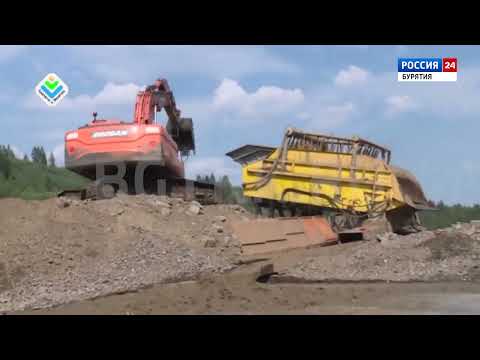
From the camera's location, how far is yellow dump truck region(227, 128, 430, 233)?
39.4 ft

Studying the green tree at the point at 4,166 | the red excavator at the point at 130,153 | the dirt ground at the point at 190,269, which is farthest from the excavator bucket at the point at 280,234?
→ the green tree at the point at 4,166

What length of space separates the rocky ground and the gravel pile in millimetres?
1634

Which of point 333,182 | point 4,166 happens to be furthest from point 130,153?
point 4,166

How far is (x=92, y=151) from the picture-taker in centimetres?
1256

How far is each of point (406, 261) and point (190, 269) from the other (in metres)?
3.14

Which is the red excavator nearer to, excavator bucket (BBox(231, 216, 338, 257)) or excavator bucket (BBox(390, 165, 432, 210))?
excavator bucket (BBox(231, 216, 338, 257))

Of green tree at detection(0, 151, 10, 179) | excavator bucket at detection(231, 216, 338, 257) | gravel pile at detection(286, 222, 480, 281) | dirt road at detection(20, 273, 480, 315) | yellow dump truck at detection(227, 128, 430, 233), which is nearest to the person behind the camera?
dirt road at detection(20, 273, 480, 315)

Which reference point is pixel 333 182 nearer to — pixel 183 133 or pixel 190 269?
pixel 190 269

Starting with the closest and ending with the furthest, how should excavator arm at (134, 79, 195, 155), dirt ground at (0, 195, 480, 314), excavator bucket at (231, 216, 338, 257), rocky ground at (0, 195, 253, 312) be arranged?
dirt ground at (0, 195, 480, 314), rocky ground at (0, 195, 253, 312), excavator bucket at (231, 216, 338, 257), excavator arm at (134, 79, 195, 155)

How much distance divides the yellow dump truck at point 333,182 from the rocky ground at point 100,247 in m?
1.43

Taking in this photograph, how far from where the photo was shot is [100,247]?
29.7 feet

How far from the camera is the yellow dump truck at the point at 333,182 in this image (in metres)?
12.0

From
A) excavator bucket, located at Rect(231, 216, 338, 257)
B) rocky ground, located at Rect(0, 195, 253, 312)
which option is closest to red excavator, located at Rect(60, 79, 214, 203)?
rocky ground, located at Rect(0, 195, 253, 312)
